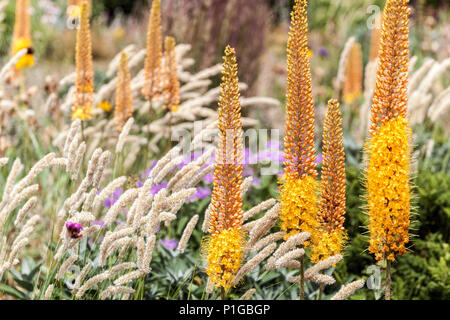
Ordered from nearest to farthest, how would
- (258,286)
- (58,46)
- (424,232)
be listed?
1. (258,286)
2. (424,232)
3. (58,46)

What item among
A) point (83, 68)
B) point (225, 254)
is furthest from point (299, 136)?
point (83, 68)

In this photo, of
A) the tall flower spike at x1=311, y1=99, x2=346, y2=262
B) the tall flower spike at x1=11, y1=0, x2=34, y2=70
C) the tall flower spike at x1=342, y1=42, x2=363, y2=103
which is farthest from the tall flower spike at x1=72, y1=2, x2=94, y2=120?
the tall flower spike at x1=342, y1=42, x2=363, y2=103

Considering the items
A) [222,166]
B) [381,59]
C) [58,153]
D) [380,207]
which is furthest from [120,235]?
[58,153]

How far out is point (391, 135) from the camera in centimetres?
172

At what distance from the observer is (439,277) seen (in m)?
2.84

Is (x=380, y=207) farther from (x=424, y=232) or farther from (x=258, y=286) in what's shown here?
(x=424, y=232)

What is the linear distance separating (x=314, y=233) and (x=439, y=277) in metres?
1.28

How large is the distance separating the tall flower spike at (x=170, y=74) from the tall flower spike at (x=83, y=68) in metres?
0.35

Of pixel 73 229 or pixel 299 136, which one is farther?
pixel 73 229

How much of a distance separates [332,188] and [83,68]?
1.36 metres

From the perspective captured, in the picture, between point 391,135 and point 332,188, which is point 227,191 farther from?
A: point 391,135

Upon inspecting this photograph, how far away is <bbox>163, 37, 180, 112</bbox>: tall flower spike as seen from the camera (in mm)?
2672

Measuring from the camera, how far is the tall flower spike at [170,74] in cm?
267

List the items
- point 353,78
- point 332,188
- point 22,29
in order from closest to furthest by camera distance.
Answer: point 332,188 < point 22,29 < point 353,78
